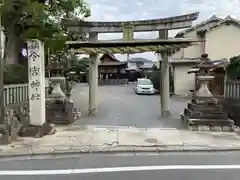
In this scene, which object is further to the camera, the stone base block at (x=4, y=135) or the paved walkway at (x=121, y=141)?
the stone base block at (x=4, y=135)

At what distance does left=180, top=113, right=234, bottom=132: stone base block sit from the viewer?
10.5 metres

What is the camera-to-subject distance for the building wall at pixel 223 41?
29078 millimetres

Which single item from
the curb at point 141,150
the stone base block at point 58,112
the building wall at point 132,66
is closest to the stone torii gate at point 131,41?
the stone base block at point 58,112

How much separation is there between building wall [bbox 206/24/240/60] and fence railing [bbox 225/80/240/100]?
17592 mm

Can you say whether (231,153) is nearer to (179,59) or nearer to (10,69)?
(10,69)

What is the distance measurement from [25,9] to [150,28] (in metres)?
6.47

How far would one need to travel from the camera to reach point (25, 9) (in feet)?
31.4

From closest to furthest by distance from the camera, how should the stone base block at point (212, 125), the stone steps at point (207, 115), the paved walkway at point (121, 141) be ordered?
the paved walkway at point (121, 141), the stone base block at point (212, 125), the stone steps at point (207, 115)

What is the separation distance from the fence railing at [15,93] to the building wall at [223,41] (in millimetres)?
21833

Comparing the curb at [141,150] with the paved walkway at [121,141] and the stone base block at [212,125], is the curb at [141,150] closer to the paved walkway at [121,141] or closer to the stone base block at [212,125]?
the paved walkway at [121,141]

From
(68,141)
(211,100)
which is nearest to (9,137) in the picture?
(68,141)

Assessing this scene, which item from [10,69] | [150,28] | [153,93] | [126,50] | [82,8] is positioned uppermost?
[82,8]

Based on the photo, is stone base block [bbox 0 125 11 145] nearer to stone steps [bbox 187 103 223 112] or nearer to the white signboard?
the white signboard

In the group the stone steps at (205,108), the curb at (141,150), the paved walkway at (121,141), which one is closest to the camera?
the curb at (141,150)
